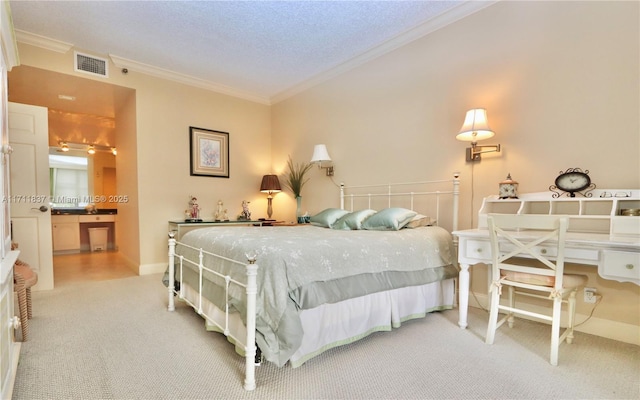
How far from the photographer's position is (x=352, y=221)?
3051 mm

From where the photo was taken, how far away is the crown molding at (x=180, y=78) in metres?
4.00

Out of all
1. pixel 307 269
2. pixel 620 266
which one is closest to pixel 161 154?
pixel 307 269

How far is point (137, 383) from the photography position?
5.38 feet

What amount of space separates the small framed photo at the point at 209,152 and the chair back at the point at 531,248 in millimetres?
4015

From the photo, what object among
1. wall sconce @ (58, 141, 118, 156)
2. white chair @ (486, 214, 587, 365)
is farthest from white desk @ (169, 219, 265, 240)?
white chair @ (486, 214, 587, 365)

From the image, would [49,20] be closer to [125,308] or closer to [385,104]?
[125,308]

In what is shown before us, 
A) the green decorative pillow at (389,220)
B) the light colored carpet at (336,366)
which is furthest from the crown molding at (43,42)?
the green decorative pillow at (389,220)

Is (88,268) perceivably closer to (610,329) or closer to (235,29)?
(235,29)

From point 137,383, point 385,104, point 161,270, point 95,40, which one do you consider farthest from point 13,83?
point 385,104

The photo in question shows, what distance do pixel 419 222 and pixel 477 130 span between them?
95 centimetres

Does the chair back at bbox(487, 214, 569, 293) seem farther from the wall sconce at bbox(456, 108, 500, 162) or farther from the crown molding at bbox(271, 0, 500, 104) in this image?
the crown molding at bbox(271, 0, 500, 104)

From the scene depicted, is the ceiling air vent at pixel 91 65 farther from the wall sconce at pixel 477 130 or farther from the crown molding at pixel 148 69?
the wall sconce at pixel 477 130

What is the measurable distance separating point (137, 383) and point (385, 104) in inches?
134

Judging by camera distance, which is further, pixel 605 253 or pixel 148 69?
pixel 148 69
